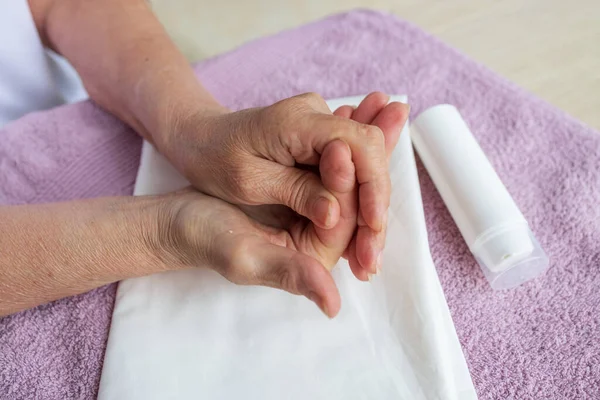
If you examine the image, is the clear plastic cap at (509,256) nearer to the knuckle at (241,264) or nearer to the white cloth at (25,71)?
the knuckle at (241,264)

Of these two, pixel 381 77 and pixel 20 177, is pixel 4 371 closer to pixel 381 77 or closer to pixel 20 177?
pixel 20 177

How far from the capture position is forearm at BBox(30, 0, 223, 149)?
0.67 meters

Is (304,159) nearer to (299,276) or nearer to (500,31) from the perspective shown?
(299,276)

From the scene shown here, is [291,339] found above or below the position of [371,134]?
below

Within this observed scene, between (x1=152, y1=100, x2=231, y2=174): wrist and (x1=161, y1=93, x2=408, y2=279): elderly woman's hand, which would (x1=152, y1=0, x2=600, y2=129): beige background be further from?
(x1=152, y1=100, x2=231, y2=174): wrist

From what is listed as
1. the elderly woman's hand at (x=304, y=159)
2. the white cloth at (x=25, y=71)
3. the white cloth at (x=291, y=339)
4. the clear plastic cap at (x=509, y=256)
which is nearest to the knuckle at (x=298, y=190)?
the elderly woman's hand at (x=304, y=159)

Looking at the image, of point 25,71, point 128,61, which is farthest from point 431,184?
point 25,71

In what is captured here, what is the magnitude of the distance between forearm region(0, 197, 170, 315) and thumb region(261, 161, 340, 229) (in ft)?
0.46

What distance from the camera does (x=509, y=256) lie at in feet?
1.86

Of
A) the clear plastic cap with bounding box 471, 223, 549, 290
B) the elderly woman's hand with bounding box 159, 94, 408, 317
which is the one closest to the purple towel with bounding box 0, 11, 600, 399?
the clear plastic cap with bounding box 471, 223, 549, 290

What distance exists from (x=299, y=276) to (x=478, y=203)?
0.84 feet

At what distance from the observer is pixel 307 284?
0.46m

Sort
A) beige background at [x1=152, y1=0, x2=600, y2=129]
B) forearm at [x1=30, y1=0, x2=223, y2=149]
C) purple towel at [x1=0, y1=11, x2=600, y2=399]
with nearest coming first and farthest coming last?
purple towel at [x1=0, y1=11, x2=600, y2=399]
forearm at [x1=30, y1=0, x2=223, y2=149]
beige background at [x1=152, y1=0, x2=600, y2=129]

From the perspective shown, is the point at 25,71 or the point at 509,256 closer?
the point at 509,256
